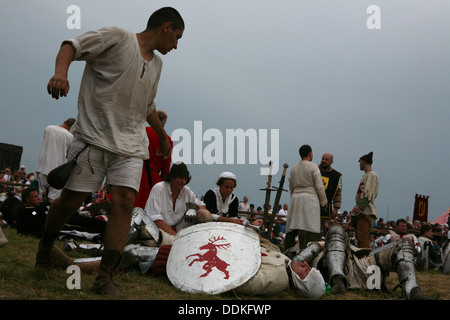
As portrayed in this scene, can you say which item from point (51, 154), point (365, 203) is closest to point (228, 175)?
point (365, 203)

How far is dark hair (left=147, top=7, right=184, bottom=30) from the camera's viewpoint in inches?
126

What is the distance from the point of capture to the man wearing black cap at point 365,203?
716 cm

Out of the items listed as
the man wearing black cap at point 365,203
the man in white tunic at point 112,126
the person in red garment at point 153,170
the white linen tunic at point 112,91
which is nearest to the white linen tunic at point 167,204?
the person in red garment at point 153,170

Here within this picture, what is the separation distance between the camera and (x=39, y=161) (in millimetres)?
7289

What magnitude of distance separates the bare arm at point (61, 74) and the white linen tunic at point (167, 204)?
2.50 m

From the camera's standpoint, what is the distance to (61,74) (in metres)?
2.68

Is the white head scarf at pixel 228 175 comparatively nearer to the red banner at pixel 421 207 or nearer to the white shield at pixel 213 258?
the white shield at pixel 213 258

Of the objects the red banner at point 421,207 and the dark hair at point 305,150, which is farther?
the red banner at point 421,207

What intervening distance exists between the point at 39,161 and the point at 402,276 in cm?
555

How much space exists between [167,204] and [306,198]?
8.00ft

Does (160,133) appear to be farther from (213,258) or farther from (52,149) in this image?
(52,149)

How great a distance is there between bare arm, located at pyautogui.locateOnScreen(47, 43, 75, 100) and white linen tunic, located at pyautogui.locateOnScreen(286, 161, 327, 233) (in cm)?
453
